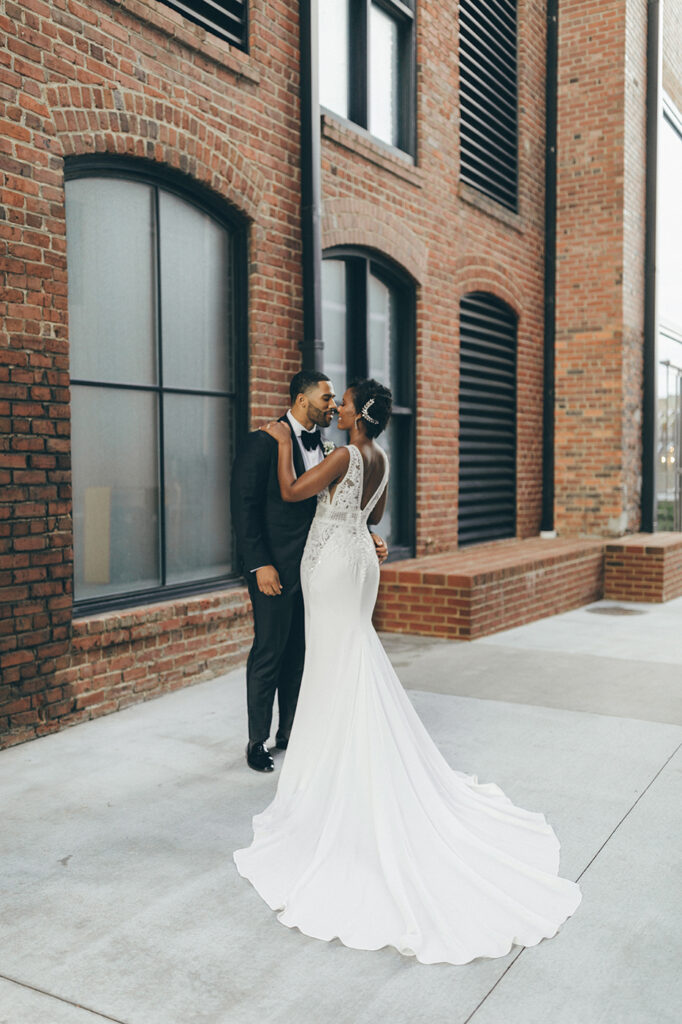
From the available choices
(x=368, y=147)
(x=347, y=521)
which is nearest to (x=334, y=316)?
(x=368, y=147)

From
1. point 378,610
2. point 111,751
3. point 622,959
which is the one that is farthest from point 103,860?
point 378,610

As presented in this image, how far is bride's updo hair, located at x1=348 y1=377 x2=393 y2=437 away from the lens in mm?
3922

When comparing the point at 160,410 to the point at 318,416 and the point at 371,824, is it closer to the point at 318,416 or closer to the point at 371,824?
the point at 318,416

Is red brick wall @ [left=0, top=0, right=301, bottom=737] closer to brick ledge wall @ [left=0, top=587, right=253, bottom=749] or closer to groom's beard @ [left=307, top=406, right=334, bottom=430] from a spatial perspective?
brick ledge wall @ [left=0, top=587, right=253, bottom=749]

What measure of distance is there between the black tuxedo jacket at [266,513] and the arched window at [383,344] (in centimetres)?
339

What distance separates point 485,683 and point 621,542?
534cm

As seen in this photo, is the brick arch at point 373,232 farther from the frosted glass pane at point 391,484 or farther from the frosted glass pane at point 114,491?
the frosted glass pane at point 114,491

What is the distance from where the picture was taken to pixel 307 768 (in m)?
3.86

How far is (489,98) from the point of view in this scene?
34.0 feet

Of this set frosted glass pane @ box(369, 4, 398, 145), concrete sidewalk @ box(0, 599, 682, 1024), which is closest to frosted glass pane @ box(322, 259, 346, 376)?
frosted glass pane @ box(369, 4, 398, 145)

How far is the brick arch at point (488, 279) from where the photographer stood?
9.67 m

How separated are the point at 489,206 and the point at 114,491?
20.5 ft

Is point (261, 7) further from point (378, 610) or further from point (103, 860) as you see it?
point (103, 860)

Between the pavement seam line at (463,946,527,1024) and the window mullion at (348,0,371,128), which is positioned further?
the window mullion at (348,0,371,128)
